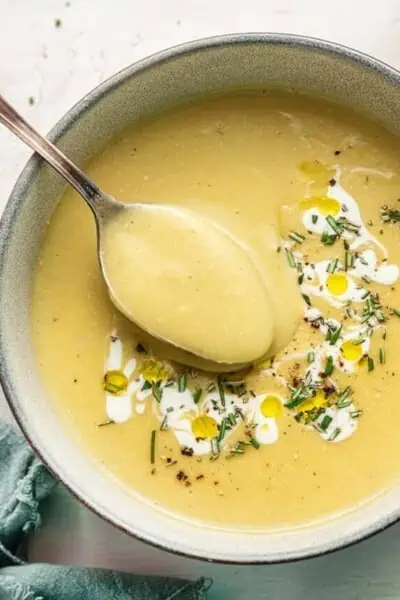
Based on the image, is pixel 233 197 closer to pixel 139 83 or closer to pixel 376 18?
pixel 139 83

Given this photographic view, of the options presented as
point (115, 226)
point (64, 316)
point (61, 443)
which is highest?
point (115, 226)

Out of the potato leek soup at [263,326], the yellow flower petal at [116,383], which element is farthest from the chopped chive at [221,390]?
the yellow flower petal at [116,383]

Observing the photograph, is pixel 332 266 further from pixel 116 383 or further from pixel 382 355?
pixel 116 383

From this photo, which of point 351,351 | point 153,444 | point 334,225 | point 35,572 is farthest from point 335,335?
point 35,572

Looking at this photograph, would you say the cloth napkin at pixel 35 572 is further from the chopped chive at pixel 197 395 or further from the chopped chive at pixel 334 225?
the chopped chive at pixel 334 225

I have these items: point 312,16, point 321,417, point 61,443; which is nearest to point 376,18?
point 312,16

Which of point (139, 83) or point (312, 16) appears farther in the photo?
point (312, 16)
